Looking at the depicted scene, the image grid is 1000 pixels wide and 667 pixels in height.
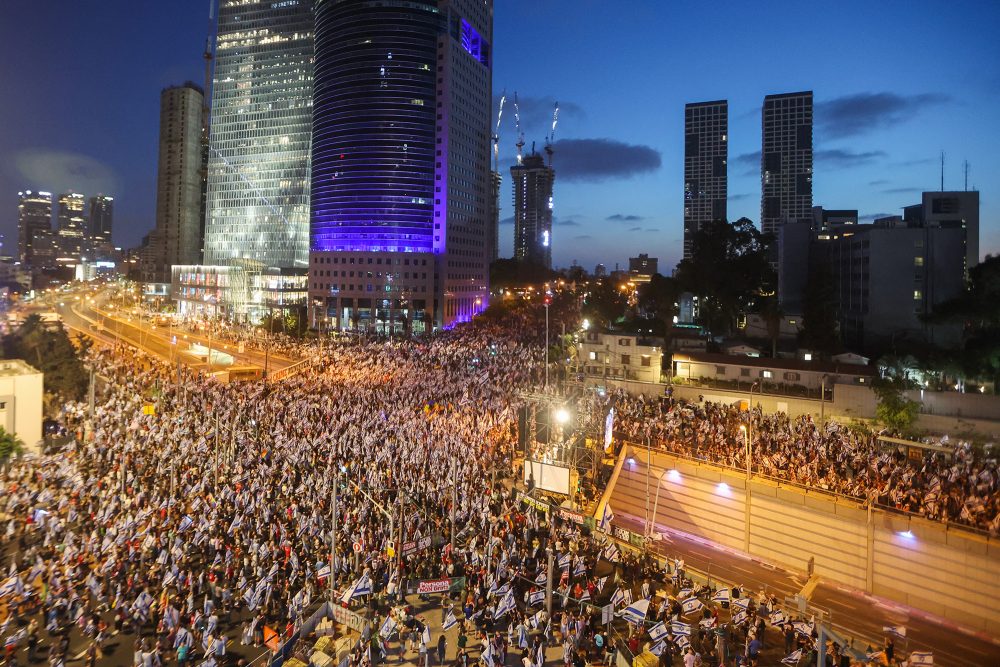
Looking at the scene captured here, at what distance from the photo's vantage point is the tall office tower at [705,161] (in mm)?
188125

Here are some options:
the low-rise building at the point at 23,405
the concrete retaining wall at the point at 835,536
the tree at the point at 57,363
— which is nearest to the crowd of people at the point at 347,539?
the concrete retaining wall at the point at 835,536

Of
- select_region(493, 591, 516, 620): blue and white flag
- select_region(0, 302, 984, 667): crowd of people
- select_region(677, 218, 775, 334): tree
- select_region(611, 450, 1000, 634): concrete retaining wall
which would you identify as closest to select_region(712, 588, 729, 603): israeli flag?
select_region(0, 302, 984, 667): crowd of people

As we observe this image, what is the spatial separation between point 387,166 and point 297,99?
30.1 metres

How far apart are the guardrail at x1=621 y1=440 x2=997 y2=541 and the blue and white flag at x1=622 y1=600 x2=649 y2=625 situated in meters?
9.13

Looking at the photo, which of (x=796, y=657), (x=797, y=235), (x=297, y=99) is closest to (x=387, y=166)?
(x=297, y=99)

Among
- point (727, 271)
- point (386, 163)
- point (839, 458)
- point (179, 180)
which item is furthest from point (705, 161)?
point (839, 458)

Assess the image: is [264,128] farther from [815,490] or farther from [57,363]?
[815,490]

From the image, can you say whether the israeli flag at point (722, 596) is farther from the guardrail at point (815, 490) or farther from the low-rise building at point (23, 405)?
the low-rise building at point (23, 405)

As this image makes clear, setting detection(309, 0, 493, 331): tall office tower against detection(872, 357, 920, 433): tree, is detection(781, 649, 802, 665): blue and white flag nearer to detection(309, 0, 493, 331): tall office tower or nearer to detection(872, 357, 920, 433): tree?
detection(872, 357, 920, 433): tree

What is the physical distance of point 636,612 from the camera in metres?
11.9

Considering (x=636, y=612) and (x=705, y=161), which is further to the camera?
(x=705, y=161)

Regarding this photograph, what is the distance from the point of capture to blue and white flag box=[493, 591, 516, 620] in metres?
12.2

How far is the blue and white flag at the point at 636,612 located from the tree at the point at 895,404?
17873mm

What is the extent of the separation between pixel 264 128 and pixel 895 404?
109 m
